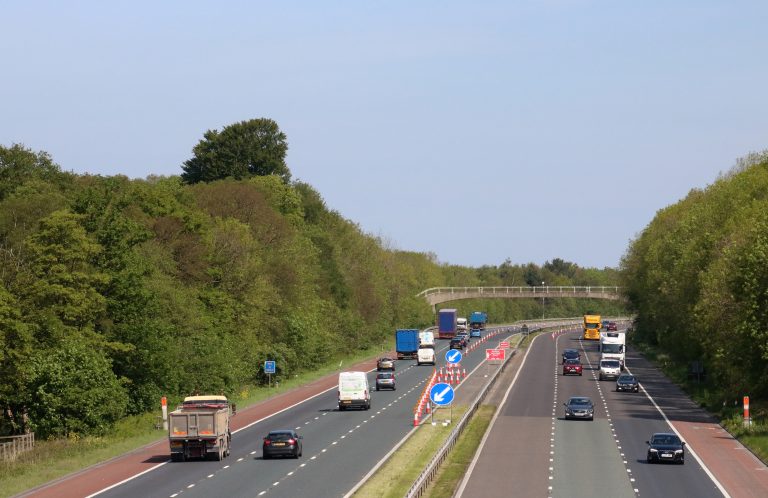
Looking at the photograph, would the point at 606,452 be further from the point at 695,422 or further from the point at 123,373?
the point at 123,373

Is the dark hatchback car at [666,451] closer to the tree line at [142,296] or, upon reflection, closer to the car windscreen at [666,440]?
the car windscreen at [666,440]

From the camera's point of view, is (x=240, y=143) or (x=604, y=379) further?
(x=240, y=143)

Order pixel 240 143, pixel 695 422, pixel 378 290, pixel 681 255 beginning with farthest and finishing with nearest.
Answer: pixel 378 290 → pixel 240 143 → pixel 681 255 → pixel 695 422

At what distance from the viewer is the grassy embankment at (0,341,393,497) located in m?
54.3

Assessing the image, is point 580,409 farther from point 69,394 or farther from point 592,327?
point 592,327

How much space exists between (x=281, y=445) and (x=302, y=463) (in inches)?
74.7

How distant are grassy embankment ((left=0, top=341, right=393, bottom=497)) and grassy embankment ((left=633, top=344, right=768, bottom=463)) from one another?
32.9 metres

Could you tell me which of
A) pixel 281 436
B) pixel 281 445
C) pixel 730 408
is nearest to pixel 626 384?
pixel 730 408

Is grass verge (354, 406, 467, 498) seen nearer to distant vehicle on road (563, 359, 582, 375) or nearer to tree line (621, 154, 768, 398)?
Result: tree line (621, 154, 768, 398)

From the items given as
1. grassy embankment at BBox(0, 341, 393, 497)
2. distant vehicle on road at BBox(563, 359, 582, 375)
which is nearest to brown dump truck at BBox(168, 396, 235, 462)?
grassy embankment at BBox(0, 341, 393, 497)

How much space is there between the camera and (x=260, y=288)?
384ft

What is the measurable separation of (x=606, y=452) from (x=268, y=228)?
281ft

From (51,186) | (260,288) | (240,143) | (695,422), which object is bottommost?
(695,422)

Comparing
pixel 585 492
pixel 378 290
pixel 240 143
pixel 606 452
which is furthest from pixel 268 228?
pixel 585 492
